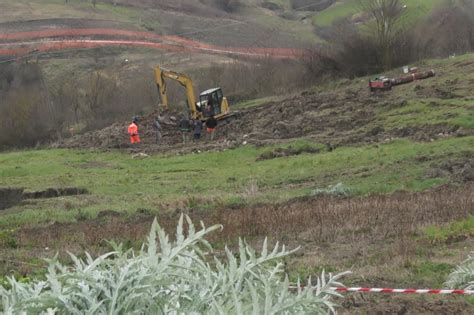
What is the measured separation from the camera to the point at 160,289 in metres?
3.81

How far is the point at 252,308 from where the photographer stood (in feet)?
11.8

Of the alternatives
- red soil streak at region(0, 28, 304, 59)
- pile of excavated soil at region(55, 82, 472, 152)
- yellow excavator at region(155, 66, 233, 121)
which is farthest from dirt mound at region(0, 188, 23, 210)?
red soil streak at region(0, 28, 304, 59)

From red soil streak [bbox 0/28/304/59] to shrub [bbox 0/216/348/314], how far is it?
211 feet

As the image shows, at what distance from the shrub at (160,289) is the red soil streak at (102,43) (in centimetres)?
6424

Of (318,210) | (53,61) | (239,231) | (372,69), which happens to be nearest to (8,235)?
(239,231)

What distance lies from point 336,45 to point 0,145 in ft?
79.9

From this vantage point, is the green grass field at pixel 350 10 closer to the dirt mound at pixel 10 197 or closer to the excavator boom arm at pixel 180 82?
the excavator boom arm at pixel 180 82

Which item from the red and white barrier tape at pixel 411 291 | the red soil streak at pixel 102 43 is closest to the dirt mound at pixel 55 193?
the red and white barrier tape at pixel 411 291

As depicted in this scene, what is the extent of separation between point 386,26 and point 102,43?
37873 mm

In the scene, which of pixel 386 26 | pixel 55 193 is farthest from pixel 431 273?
pixel 386 26

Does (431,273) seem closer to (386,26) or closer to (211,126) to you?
(211,126)

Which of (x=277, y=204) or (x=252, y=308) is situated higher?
(x=252, y=308)

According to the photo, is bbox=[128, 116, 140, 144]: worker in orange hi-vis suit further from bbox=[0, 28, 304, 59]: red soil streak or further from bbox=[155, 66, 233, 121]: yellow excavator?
bbox=[0, 28, 304, 59]: red soil streak

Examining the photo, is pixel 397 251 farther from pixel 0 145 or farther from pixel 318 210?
pixel 0 145
